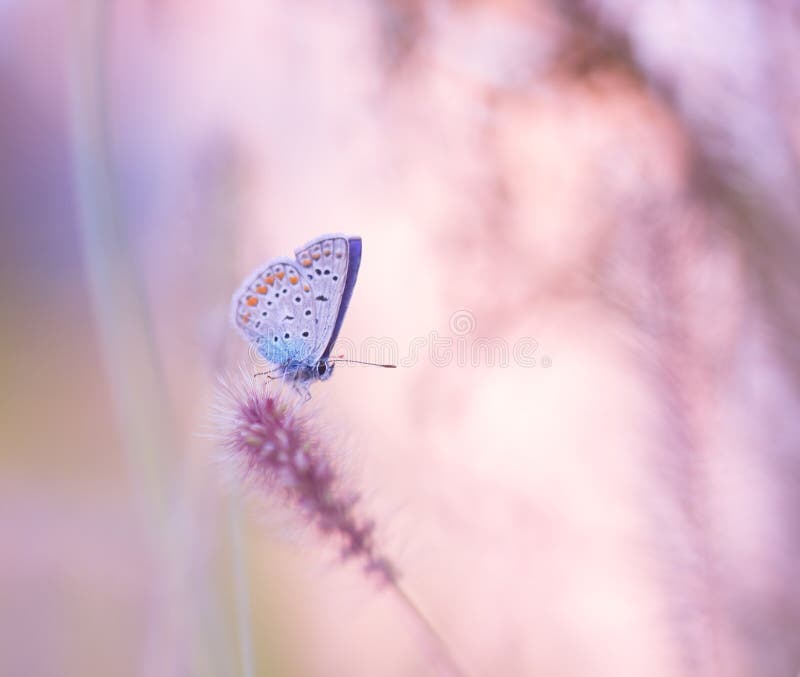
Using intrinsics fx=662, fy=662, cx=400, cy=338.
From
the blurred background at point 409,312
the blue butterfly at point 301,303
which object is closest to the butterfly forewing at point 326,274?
the blue butterfly at point 301,303

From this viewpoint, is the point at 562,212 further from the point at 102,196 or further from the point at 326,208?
the point at 102,196

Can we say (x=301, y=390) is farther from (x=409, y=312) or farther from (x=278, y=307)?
(x=409, y=312)

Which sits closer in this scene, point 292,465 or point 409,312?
point 292,465

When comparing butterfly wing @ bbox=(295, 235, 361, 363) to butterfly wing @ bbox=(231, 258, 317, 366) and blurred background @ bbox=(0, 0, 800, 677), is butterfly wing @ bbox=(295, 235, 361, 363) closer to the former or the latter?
butterfly wing @ bbox=(231, 258, 317, 366)

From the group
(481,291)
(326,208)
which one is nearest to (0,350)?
(326,208)

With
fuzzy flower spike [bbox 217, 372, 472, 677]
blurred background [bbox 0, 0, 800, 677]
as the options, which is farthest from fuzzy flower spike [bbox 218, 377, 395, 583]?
blurred background [bbox 0, 0, 800, 677]

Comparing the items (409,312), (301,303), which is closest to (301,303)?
(301,303)

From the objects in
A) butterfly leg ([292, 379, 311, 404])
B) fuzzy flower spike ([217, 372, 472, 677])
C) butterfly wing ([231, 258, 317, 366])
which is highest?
butterfly wing ([231, 258, 317, 366])
